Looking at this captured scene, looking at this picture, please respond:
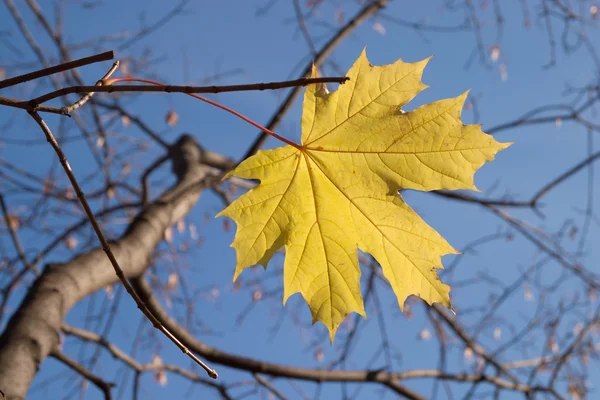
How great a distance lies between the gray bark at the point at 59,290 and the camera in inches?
62.2

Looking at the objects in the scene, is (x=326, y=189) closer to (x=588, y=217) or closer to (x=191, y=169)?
(x=191, y=169)

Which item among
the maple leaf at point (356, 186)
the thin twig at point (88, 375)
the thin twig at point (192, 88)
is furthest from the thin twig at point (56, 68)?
the thin twig at point (88, 375)

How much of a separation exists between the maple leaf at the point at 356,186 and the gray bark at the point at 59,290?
0.89m

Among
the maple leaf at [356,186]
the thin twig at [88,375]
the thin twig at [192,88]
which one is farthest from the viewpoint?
the thin twig at [88,375]

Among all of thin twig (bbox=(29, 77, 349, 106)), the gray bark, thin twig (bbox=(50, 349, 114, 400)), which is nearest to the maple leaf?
thin twig (bbox=(29, 77, 349, 106))

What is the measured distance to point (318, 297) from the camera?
1168mm

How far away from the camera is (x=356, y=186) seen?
3.93 feet

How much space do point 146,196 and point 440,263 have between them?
9.06ft

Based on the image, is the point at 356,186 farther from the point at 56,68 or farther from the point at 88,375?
the point at 88,375

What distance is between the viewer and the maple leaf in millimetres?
1122

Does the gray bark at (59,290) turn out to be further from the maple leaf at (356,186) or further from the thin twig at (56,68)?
the thin twig at (56,68)

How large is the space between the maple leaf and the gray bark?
89 cm

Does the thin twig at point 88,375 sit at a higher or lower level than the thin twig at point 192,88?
higher

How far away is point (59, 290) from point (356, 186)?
4.03 feet
